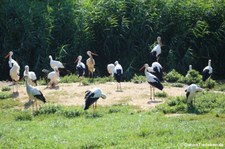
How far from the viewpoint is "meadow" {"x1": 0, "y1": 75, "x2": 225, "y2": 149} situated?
36.7 feet

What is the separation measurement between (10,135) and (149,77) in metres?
5.77

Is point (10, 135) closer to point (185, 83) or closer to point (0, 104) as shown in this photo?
point (0, 104)

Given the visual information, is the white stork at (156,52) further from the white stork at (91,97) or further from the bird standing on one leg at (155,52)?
the white stork at (91,97)

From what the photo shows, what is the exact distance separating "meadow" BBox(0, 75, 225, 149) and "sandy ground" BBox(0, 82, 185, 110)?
0.26 meters

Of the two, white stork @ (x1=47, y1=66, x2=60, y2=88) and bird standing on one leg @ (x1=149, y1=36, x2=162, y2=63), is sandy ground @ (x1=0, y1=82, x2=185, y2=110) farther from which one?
bird standing on one leg @ (x1=149, y1=36, x2=162, y2=63)

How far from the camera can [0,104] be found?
15.9 meters

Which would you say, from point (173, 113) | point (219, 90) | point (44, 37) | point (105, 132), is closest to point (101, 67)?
point (44, 37)

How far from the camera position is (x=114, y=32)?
22.3m

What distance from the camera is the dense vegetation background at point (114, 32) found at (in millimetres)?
21922

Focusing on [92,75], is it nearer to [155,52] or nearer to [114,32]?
[155,52]

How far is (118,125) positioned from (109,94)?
4.30 meters

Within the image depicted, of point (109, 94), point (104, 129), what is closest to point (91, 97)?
point (104, 129)

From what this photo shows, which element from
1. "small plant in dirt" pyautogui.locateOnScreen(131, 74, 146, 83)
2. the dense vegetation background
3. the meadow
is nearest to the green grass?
the meadow

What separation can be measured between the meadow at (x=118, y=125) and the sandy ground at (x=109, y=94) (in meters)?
0.26
